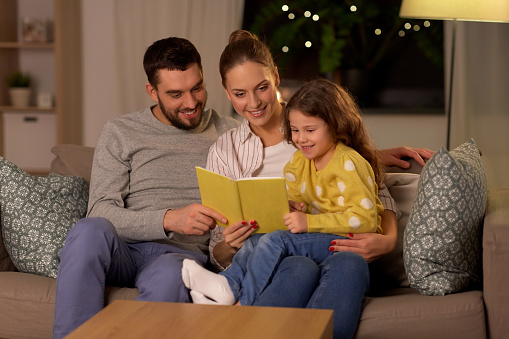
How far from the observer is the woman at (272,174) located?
1828 millimetres

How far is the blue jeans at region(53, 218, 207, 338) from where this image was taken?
193cm

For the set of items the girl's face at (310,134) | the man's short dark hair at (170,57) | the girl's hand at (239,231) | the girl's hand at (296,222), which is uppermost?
the man's short dark hair at (170,57)

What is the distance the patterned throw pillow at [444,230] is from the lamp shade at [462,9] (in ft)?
5.09

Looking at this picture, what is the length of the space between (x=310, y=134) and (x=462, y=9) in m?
1.60

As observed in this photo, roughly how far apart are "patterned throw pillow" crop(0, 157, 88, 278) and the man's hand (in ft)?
1.22

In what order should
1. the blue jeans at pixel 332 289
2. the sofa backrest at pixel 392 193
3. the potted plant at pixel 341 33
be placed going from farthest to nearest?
the potted plant at pixel 341 33 → the sofa backrest at pixel 392 193 → the blue jeans at pixel 332 289

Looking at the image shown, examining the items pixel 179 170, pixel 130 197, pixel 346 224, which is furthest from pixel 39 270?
pixel 346 224

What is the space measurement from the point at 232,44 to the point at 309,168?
484 millimetres

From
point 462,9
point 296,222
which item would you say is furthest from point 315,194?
point 462,9

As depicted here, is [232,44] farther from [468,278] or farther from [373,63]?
[373,63]

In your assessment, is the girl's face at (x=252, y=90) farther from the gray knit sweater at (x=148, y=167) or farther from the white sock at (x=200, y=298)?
the white sock at (x=200, y=298)

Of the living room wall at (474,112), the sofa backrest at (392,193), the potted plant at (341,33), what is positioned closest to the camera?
the sofa backrest at (392,193)

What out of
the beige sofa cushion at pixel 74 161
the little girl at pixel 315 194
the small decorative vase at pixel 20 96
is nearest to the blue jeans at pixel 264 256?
the little girl at pixel 315 194

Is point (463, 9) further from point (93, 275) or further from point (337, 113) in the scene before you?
point (93, 275)
